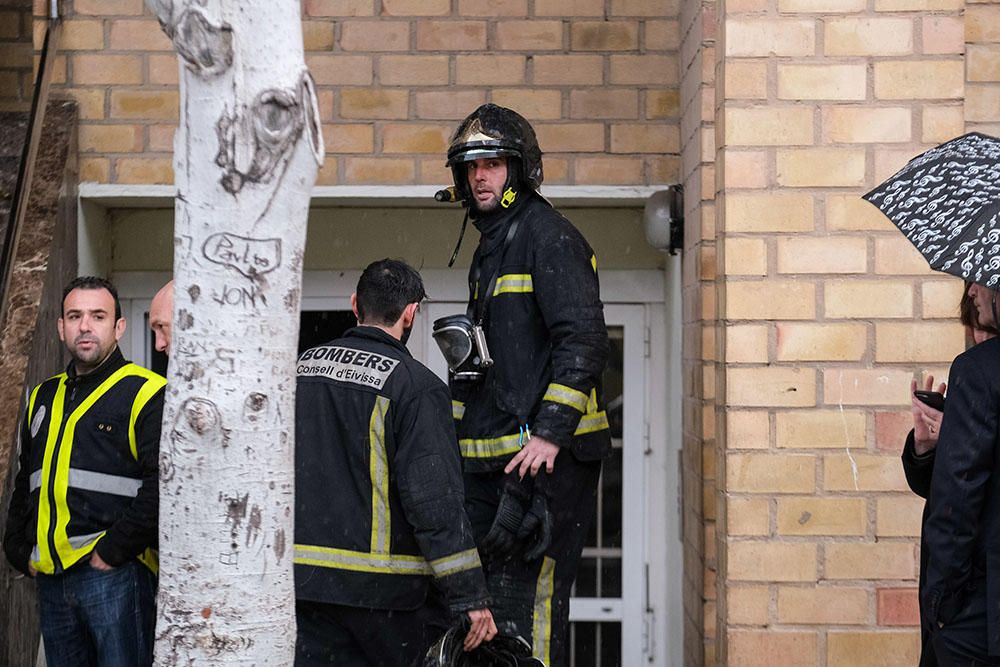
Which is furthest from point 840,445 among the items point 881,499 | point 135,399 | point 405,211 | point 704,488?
point 405,211

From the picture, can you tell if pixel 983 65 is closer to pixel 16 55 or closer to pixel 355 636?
pixel 355 636

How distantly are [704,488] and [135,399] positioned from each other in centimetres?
214

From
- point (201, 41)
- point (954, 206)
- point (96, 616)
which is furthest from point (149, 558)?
point (954, 206)

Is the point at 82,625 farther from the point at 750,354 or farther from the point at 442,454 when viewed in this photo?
the point at 750,354

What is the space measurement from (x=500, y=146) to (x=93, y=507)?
70.2 inches

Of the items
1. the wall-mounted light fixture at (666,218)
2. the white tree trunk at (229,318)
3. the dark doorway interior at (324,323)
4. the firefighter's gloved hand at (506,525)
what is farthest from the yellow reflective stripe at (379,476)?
the dark doorway interior at (324,323)

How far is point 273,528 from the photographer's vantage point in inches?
→ 112

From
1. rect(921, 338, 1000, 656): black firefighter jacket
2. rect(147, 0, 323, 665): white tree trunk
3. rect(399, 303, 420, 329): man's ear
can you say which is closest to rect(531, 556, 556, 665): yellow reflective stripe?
rect(399, 303, 420, 329): man's ear

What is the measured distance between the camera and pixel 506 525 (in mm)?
4695

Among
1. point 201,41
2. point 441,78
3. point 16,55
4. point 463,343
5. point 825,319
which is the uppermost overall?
point 16,55

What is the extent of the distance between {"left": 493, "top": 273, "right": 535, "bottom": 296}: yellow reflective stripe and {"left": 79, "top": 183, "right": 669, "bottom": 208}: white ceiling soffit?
1.60m

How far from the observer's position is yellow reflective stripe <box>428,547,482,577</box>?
4.20m

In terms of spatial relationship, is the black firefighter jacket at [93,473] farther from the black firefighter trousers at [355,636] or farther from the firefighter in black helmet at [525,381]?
the firefighter in black helmet at [525,381]

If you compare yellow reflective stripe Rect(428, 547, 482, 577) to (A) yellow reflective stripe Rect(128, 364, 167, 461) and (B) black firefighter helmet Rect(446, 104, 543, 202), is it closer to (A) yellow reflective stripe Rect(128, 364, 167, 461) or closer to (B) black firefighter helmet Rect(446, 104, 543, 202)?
(A) yellow reflective stripe Rect(128, 364, 167, 461)
